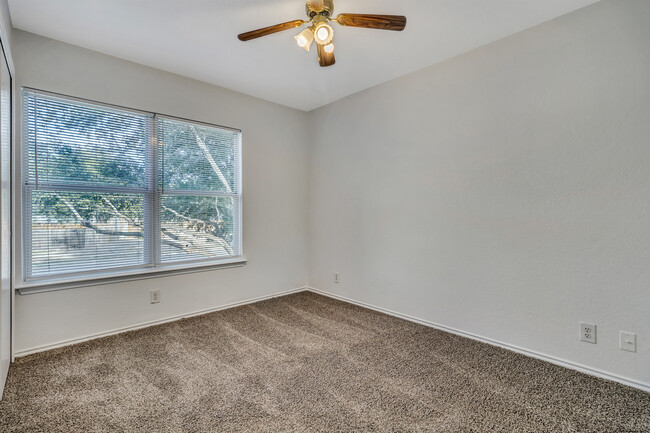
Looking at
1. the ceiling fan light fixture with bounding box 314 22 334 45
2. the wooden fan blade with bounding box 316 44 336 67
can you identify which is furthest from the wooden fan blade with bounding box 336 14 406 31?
the wooden fan blade with bounding box 316 44 336 67

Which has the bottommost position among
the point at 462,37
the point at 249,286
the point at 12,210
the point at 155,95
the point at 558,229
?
the point at 249,286

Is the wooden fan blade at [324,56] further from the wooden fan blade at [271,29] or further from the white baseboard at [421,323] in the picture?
the white baseboard at [421,323]

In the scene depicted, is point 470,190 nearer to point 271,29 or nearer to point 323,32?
point 323,32

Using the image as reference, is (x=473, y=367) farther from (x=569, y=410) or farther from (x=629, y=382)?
(x=629, y=382)

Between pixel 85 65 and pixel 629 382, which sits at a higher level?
pixel 85 65

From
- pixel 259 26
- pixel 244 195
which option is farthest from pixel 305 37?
pixel 244 195

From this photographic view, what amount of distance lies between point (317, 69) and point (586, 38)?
2.04m

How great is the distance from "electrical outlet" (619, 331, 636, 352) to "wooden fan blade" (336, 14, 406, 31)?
7.67 feet

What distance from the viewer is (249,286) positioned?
3.63 meters

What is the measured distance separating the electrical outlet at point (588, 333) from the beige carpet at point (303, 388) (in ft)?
0.78

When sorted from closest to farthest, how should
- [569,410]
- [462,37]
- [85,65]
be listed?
[569,410], [462,37], [85,65]

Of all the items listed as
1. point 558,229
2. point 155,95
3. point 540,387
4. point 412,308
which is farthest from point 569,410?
point 155,95

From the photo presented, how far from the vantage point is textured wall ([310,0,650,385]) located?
192cm

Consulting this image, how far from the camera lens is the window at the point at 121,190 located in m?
2.38
